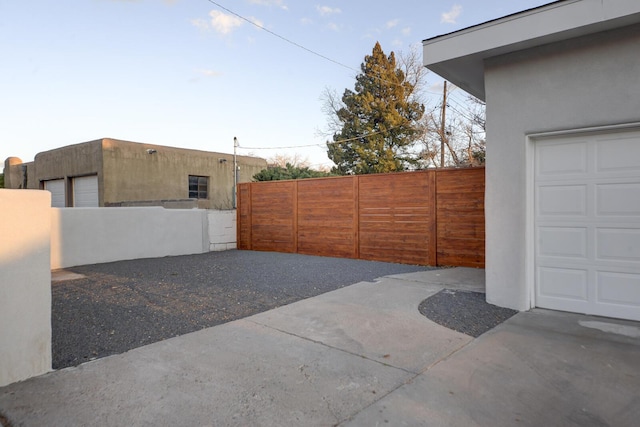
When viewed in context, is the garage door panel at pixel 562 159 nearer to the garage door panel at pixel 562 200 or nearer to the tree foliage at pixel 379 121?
the garage door panel at pixel 562 200

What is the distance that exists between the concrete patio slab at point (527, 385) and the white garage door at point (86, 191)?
1752 centimetres

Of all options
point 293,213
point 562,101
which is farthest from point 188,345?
point 293,213

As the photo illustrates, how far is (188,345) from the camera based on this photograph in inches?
134

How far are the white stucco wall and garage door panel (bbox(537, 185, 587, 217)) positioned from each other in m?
0.23

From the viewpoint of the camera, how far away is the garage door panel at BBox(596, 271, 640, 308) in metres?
3.92

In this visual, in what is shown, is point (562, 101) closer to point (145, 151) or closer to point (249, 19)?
point (249, 19)

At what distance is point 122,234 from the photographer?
918cm

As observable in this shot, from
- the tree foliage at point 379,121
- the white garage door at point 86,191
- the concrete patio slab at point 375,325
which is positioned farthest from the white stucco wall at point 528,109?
the white garage door at point 86,191

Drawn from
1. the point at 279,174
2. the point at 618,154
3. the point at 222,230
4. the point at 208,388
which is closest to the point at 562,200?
the point at 618,154

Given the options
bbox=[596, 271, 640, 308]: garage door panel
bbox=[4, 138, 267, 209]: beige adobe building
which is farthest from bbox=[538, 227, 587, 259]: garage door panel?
bbox=[4, 138, 267, 209]: beige adobe building

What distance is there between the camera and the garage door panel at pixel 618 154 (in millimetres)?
3902

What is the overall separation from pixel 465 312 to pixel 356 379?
2.25 metres

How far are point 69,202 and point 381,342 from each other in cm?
1929

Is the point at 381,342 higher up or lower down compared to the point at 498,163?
lower down
